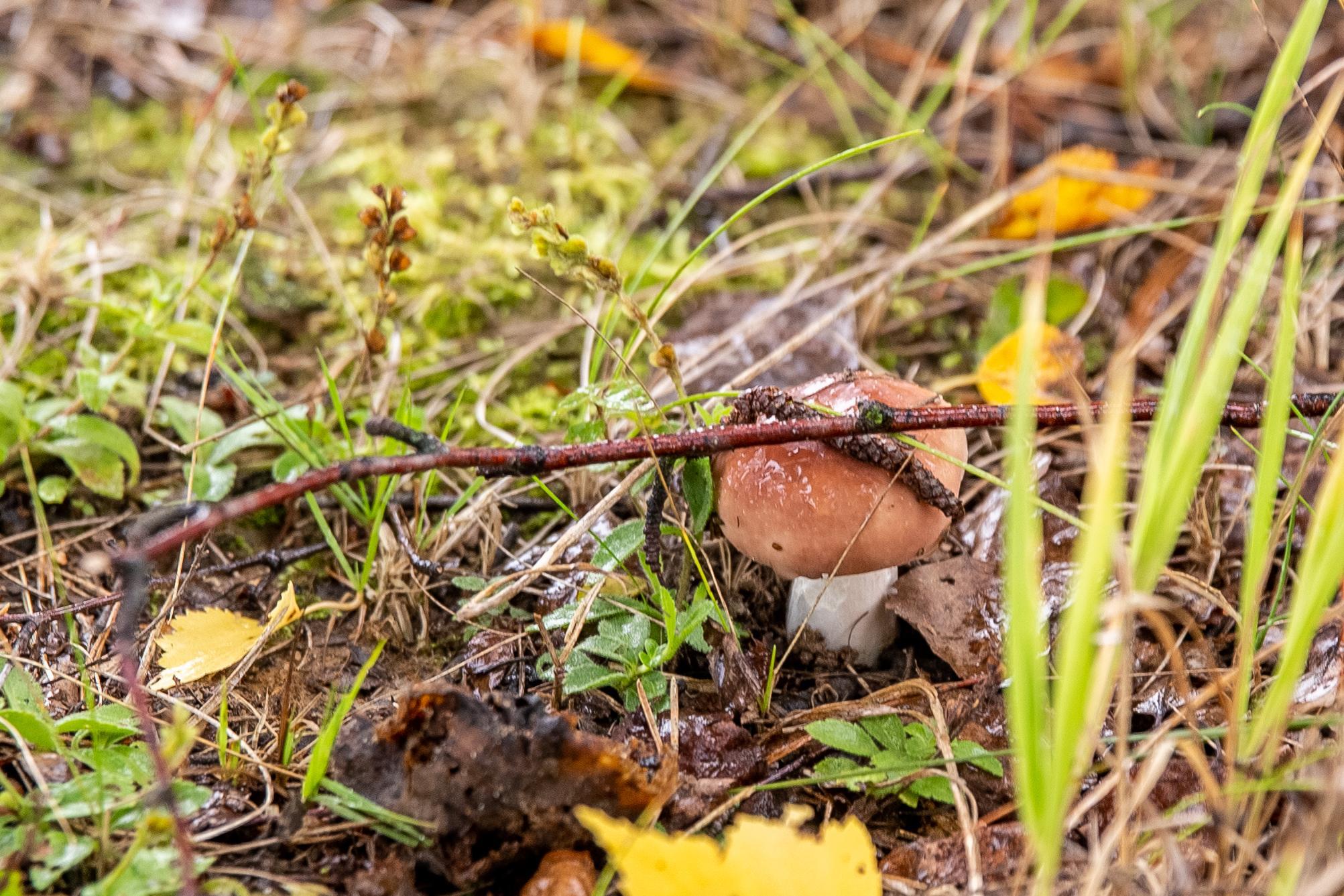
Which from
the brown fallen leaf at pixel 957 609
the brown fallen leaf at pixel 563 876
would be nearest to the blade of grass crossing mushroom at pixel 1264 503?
the brown fallen leaf at pixel 957 609

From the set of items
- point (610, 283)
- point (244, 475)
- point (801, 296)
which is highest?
point (610, 283)

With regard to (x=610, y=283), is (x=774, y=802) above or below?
below

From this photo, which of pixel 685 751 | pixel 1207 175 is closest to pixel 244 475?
pixel 685 751

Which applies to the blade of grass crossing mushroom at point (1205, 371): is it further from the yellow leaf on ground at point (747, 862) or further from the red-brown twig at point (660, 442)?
the yellow leaf on ground at point (747, 862)

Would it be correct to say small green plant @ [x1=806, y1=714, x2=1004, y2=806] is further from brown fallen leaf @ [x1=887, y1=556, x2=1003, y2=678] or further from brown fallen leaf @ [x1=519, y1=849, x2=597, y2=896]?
brown fallen leaf @ [x1=519, y1=849, x2=597, y2=896]

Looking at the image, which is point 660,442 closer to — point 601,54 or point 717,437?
point 717,437

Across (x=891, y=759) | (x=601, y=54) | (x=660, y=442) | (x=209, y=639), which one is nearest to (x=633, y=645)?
(x=660, y=442)

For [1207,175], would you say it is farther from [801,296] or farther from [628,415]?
[628,415]
